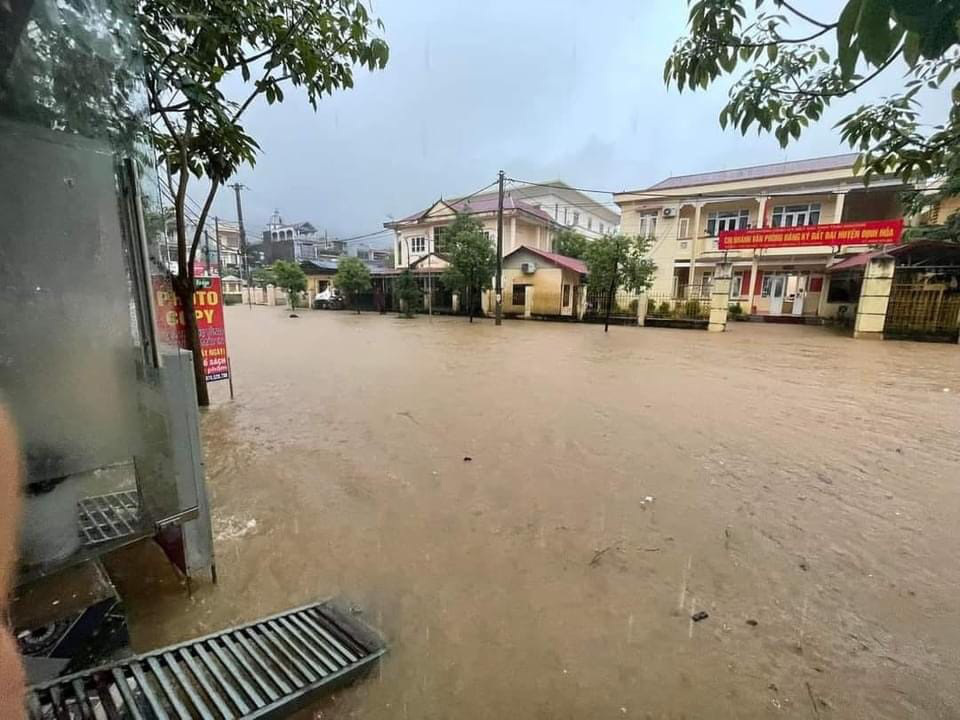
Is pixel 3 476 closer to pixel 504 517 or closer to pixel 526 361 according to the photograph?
pixel 504 517

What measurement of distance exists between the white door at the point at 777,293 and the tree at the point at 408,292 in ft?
52.7

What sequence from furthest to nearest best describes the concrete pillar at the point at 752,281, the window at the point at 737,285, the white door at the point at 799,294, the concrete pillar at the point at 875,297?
the window at the point at 737,285 < the concrete pillar at the point at 752,281 < the white door at the point at 799,294 < the concrete pillar at the point at 875,297

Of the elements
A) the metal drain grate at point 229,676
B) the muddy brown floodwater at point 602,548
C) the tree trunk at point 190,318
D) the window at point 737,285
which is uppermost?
the window at point 737,285

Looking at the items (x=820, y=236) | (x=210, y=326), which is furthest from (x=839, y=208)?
(x=210, y=326)

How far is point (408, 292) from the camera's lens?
2203cm

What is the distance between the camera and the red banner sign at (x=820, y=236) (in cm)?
1378

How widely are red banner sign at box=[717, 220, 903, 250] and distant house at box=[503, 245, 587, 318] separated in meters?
5.98

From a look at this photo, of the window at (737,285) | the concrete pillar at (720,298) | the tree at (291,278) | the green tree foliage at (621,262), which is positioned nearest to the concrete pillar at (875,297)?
the concrete pillar at (720,298)

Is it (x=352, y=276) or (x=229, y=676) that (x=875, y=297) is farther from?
(x=352, y=276)

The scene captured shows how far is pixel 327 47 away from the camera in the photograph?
369cm

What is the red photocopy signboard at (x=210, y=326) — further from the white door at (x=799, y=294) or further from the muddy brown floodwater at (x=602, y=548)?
the white door at (x=799, y=294)

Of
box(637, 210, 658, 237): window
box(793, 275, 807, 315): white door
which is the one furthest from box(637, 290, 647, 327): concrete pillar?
box(793, 275, 807, 315): white door

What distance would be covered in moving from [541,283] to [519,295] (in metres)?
1.26

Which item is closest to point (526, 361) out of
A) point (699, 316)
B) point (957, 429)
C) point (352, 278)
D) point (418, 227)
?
point (957, 429)
